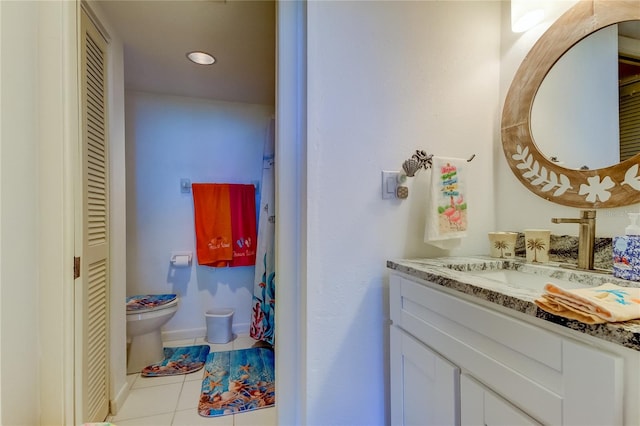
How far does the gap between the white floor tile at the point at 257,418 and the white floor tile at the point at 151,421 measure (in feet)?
1.17

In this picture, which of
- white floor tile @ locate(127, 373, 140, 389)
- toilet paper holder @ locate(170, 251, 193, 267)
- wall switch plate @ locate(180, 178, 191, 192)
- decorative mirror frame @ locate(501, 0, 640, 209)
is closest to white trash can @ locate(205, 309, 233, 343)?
toilet paper holder @ locate(170, 251, 193, 267)

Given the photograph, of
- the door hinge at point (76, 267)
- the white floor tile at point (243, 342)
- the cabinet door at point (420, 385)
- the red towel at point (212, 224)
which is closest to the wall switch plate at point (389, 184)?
the cabinet door at point (420, 385)

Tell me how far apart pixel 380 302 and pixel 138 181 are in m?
2.34

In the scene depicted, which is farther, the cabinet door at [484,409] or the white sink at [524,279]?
the white sink at [524,279]

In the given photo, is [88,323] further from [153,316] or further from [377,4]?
[377,4]

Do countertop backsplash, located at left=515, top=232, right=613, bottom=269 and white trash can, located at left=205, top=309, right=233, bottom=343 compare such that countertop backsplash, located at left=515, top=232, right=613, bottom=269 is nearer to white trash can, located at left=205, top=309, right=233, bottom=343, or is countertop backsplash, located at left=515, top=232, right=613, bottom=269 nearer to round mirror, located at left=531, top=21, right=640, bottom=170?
round mirror, located at left=531, top=21, right=640, bottom=170

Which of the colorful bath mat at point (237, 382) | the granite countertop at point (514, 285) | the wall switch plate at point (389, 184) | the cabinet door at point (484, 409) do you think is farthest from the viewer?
the colorful bath mat at point (237, 382)

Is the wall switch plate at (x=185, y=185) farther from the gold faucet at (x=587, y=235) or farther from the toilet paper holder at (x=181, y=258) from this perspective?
the gold faucet at (x=587, y=235)

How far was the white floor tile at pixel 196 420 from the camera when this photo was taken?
1.51 meters

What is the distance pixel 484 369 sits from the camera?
2.33ft

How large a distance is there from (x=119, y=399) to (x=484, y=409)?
1.89 metres

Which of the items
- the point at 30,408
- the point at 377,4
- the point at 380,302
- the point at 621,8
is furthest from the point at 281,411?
the point at 621,8

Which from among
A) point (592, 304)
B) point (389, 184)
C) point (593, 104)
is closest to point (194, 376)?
point (389, 184)

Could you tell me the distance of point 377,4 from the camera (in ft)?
3.86
